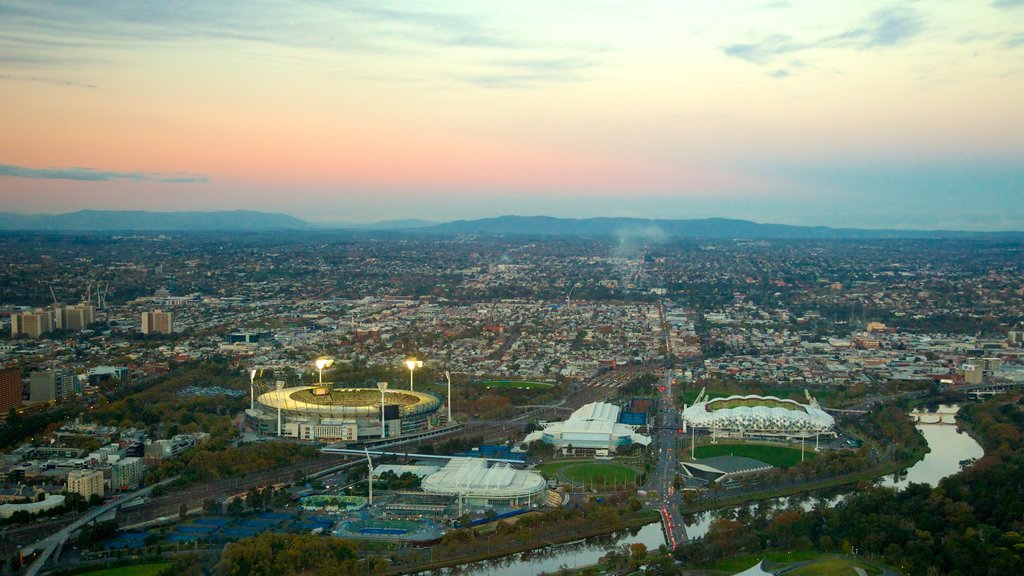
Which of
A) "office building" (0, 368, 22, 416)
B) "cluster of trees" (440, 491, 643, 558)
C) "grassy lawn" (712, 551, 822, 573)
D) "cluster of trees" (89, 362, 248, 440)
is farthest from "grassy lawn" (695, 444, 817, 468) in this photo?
"office building" (0, 368, 22, 416)

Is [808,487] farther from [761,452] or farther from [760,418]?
[760,418]

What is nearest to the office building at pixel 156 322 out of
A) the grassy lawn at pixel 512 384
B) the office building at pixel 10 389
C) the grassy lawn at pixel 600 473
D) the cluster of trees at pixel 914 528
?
the office building at pixel 10 389

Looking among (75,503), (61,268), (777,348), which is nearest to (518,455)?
(75,503)

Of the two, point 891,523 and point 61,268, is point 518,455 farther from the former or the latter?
point 61,268

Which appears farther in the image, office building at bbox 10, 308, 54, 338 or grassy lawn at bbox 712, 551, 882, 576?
office building at bbox 10, 308, 54, 338

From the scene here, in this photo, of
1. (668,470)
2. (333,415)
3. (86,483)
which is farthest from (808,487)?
(86,483)

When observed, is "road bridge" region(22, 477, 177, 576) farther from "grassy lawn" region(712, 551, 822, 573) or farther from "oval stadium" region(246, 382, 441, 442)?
"grassy lawn" region(712, 551, 822, 573)
